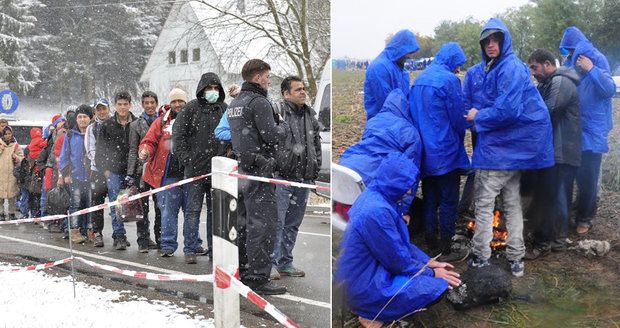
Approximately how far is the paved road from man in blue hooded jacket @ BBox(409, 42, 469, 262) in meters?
0.54

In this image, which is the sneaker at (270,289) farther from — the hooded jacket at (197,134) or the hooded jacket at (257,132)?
the hooded jacket at (197,134)

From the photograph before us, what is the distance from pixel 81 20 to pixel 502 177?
8.78 feet

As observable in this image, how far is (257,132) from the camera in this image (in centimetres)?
321

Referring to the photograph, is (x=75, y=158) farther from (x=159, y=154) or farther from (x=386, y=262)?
(x=386, y=262)

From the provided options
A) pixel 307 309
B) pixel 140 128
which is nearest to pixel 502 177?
pixel 307 309

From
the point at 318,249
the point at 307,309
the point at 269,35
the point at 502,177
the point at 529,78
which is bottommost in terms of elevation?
the point at 307,309

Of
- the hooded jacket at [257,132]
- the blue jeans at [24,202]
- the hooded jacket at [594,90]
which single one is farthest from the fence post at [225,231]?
the blue jeans at [24,202]

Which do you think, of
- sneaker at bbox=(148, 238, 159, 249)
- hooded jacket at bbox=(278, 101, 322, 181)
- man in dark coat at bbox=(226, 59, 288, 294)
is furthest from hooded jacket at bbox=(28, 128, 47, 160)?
hooded jacket at bbox=(278, 101, 322, 181)

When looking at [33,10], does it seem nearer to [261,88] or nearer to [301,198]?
[261,88]

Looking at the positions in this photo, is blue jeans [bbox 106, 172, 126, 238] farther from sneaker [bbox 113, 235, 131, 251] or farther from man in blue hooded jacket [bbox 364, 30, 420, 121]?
man in blue hooded jacket [bbox 364, 30, 420, 121]

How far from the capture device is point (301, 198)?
3.27 meters

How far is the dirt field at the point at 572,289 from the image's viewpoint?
168 centimetres

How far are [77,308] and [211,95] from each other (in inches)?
64.7

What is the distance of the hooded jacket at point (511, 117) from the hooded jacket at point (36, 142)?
3.40m
